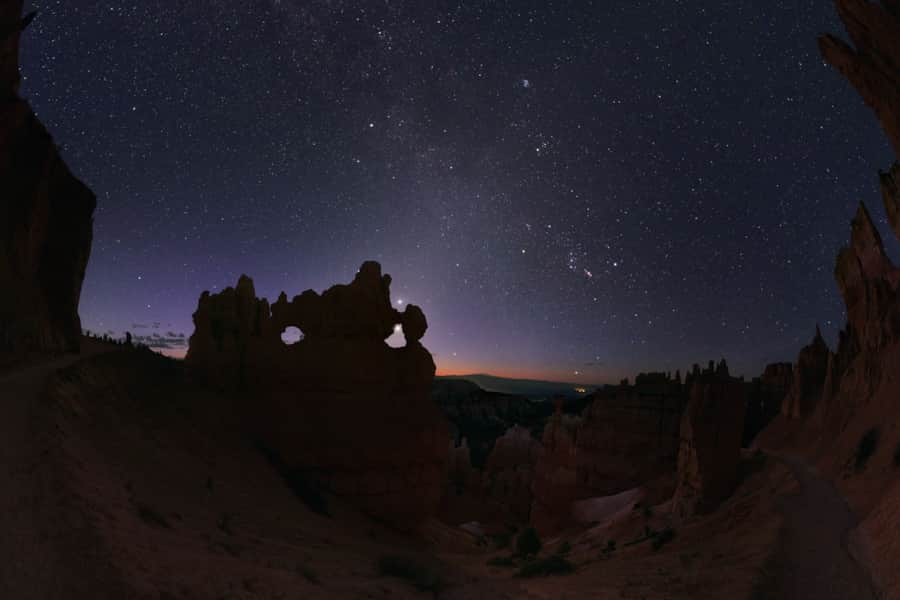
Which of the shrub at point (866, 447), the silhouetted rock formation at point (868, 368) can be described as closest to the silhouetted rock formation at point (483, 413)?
the silhouetted rock formation at point (868, 368)

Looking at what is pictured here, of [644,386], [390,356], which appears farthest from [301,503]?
[644,386]

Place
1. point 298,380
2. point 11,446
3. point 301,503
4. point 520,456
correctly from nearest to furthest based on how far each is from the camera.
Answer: point 11,446, point 301,503, point 298,380, point 520,456

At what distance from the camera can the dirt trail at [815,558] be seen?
9766 millimetres

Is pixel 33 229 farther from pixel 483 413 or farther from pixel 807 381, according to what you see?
pixel 483 413

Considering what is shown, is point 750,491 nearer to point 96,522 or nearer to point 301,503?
point 301,503

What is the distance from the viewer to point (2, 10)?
51.5 feet

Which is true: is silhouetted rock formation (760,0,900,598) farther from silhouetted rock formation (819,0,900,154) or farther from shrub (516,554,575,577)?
shrub (516,554,575,577)

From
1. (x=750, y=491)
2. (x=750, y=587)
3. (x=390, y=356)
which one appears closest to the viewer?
(x=750, y=587)

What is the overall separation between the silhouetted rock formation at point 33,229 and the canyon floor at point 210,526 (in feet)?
10.4

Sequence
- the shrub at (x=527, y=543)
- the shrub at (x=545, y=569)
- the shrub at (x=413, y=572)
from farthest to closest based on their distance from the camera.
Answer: the shrub at (x=527, y=543), the shrub at (x=545, y=569), the shrub at (x=413, y=572)

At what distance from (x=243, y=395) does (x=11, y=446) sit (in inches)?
586

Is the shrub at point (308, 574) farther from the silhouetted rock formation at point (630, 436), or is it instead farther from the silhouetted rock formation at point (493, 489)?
the silhouetted rock formation at point (493, 489)

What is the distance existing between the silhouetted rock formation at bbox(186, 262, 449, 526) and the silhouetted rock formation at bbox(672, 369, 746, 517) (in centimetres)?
1184

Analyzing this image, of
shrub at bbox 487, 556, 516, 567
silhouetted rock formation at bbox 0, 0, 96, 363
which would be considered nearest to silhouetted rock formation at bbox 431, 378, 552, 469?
shrub at bbox 487, 556, 516, 567
